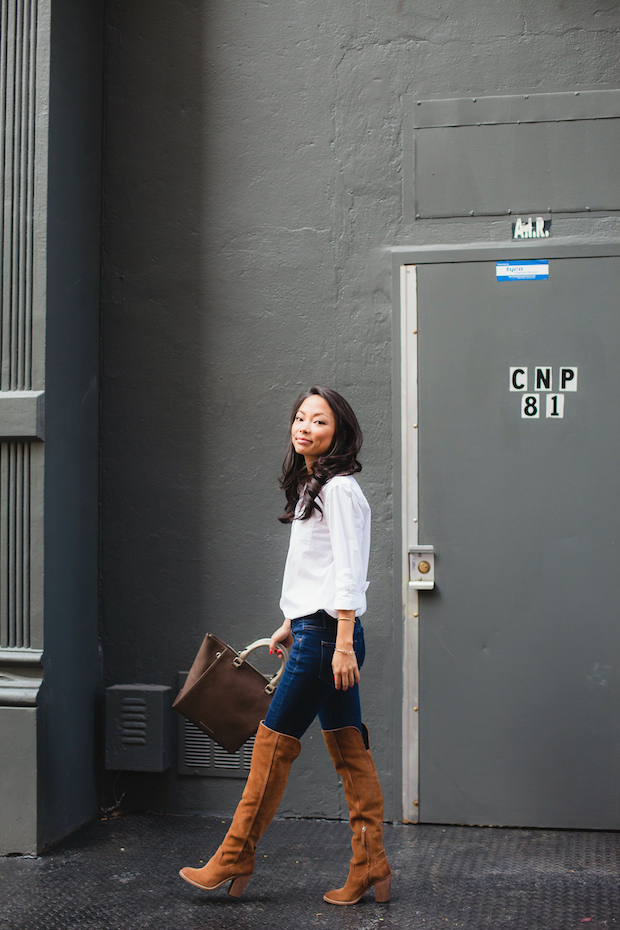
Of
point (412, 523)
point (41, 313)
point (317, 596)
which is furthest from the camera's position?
point (412, 523)

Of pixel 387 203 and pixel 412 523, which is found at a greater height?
pixel 387 203

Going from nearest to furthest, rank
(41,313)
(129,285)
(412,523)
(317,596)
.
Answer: (317,596), (41,313), (412,523), (129,285)

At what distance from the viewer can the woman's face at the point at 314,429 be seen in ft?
10.1

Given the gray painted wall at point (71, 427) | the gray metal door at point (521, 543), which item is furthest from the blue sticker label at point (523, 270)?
the gray painted wall at point (71, 427)

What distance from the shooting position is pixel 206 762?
13.3ft

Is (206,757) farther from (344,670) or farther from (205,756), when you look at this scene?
(344,670)

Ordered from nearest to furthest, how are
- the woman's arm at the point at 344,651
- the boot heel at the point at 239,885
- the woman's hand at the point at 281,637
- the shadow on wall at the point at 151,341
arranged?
the woman's arm at the point at 344,651
the boot heel at the point at 239,885
the woman's hand at the point at 281,637
the shadow on wall at the point at 151,341

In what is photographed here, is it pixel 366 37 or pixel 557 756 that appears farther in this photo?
pixel 366 37

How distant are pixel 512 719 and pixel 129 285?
2.82 meters

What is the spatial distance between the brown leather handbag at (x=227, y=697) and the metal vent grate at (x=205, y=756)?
0.74 m

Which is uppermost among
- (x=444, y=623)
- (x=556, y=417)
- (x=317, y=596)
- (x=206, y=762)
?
(x=556, y=417)

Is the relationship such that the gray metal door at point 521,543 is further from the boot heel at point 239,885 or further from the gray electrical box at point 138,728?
the gray electrical box at point 138,728

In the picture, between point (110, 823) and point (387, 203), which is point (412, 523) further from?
point (110, 823)

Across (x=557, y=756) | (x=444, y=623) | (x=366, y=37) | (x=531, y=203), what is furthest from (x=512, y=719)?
(x=366, y=37)
